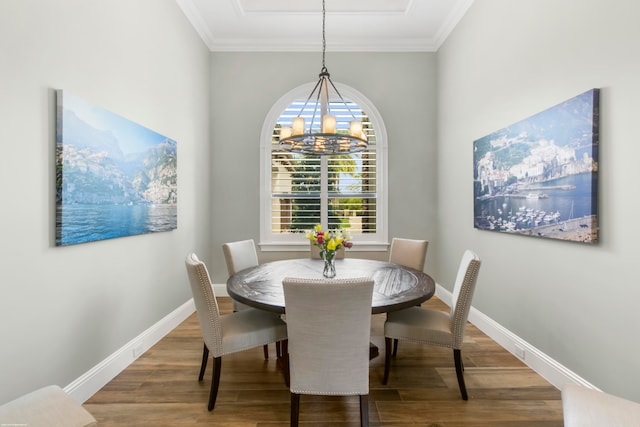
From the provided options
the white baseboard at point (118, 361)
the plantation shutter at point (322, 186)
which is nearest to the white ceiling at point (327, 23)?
the plantation shutter at point (322, 186)

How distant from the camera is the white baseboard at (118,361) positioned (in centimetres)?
213

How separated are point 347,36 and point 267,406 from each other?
422 centimetres

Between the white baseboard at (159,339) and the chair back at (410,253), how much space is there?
903 mm

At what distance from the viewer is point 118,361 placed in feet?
8.20

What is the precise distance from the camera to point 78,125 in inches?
81.1

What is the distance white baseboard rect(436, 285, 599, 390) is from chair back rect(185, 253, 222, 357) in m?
2.11

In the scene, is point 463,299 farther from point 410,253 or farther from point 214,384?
point 214,384

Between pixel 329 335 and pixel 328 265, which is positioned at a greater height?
pixel 328 265

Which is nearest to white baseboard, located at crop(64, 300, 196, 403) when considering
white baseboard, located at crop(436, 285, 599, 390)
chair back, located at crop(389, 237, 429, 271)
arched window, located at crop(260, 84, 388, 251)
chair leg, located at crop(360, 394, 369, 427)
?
arched window, located at crop(260, 84, 388, 251)

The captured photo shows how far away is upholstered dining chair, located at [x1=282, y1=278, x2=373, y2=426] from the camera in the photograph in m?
1.57

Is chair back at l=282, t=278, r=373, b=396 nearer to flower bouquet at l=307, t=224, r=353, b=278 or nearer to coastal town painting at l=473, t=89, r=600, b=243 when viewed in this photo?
flower bouquet at l=307, t=224, r=353, b=278

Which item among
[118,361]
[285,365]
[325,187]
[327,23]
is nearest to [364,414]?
[285,365]

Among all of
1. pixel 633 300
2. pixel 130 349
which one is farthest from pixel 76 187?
pixel 633 300

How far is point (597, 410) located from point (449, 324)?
1223 millimetres
